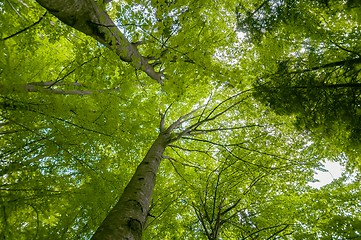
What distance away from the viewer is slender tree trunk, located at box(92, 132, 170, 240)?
202 cm

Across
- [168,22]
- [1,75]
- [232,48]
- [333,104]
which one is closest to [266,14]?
[333,104]

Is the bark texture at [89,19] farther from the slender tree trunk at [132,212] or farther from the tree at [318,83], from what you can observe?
the tree at [318,83]

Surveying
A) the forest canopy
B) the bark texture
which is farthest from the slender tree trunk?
the bark texture

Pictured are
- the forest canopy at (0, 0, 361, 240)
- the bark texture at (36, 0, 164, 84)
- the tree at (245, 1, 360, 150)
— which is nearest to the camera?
the bark texture at (36, 0, 164, 84)

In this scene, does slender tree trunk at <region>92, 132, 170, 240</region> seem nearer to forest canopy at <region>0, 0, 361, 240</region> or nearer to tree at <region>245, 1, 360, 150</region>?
forest canopy at <region>0, 0, 361, 240</region>

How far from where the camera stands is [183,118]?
6848 mm

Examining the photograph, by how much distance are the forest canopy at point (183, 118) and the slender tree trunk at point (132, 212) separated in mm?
16

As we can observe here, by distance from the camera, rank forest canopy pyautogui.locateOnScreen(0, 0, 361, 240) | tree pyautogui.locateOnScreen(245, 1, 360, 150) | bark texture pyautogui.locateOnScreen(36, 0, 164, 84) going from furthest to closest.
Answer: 1. tree pyautogui.locateOnScreen(245, 1, 360, 150)
2. forest canopy pyautogui.locateOnScreen(0, 0, 361, 240)
3. bark texture pyautogui.locateOnScreen(36, 0, 164, 84)

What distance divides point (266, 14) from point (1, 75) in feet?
12.7

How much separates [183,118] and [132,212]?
459 centimetres

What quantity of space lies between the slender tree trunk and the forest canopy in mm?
16

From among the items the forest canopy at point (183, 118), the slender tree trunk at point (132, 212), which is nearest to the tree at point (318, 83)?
the forest canopy at point (183, 118)

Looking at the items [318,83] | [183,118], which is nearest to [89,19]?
[318,83]

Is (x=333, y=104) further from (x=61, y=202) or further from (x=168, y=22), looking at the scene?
(x=61, y=202)
